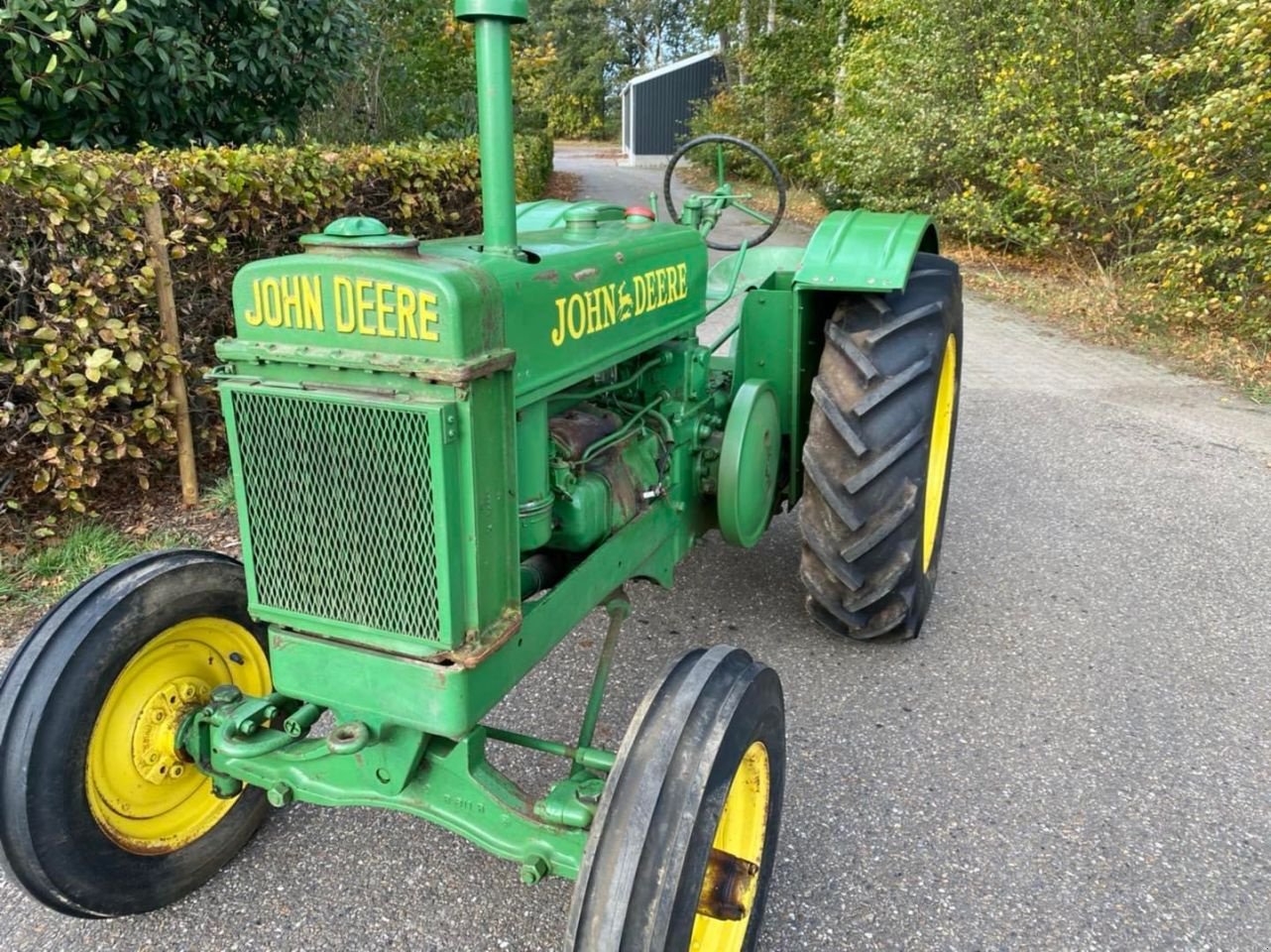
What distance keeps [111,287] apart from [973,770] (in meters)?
3.27

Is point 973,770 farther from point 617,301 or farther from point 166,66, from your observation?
point 166,66

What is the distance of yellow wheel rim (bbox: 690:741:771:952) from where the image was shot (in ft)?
5.55

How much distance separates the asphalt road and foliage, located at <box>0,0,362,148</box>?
333cm

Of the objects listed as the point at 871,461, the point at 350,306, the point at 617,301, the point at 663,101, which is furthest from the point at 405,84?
the point at 663,101

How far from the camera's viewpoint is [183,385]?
13.0 feet

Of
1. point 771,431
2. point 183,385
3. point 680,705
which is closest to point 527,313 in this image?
point 680,705

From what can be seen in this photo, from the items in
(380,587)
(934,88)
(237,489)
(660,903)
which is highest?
(934,88)

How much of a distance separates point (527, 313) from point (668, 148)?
1250 inches

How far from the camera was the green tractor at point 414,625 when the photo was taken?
1.62 m

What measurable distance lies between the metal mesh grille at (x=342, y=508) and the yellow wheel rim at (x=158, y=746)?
1.50 ft

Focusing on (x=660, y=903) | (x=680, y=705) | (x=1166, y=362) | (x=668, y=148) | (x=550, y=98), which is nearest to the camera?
(x=660, y=903)

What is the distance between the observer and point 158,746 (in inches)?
81.0

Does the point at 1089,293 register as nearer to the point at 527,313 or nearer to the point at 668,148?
the point at 527,313

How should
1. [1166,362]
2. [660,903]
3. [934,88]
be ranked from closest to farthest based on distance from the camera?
[660,903] < [1166,362] < [934,88]
